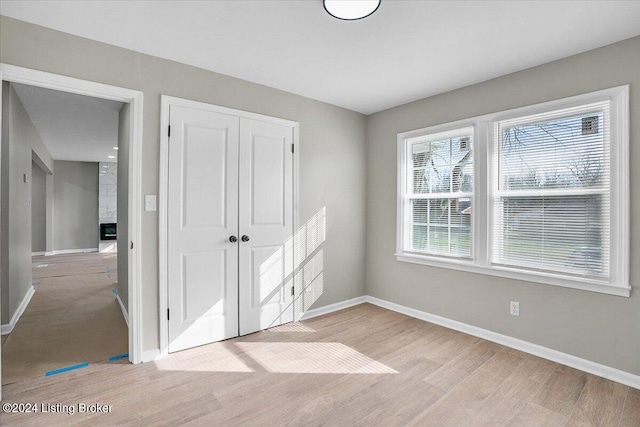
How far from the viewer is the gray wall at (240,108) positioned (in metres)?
2.36

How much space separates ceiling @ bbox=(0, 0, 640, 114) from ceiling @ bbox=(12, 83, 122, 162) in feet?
5.35

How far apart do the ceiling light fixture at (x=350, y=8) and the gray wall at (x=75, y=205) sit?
9863 millimetres

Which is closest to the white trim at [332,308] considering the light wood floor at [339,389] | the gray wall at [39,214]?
the light wood floor at [339,389]

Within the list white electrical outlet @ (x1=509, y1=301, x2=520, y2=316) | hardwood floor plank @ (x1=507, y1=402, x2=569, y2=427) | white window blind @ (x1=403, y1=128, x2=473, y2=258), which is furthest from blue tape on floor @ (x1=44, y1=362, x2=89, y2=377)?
white electrical outlet @ (x1=509, y1=301, x2=520, y2=316)

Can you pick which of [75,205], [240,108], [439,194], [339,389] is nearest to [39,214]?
[75,205]

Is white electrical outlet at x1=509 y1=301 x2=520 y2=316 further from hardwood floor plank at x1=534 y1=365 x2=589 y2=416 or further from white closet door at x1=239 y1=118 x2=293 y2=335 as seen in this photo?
white closet door at x1=239 y1=118 x2=293 y2=335

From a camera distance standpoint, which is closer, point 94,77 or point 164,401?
point 164,401

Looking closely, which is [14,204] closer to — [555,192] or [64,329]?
[64,329]

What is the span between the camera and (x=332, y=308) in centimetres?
410

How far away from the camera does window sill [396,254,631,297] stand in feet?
8.20

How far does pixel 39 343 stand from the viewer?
3020 millimetres

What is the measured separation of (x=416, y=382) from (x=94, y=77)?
11.1ft

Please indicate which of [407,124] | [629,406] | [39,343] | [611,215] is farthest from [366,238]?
[39,343]

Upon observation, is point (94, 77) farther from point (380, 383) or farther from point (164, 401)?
point (380, 383)
